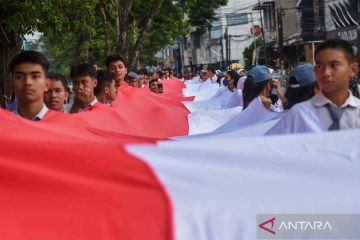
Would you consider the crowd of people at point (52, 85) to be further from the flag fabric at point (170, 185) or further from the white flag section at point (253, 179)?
the white flag section at point (253, 179)

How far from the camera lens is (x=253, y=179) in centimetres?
435

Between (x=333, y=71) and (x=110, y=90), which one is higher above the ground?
(x=333, y=71)

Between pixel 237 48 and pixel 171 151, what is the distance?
238 feet

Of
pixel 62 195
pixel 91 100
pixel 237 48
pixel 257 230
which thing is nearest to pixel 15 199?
pixel 62 195

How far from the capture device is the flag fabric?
4.27m

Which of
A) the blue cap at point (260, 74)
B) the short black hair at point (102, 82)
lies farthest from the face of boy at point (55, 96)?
the blue cap at point (260, 74)

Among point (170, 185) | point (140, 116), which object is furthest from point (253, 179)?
point (140, 116)

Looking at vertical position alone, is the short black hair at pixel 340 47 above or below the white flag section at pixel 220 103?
above

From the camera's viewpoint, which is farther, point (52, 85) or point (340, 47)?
point (52, 85)

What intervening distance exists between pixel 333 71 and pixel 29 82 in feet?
6.58

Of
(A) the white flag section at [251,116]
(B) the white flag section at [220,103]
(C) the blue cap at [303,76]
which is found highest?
(C) the blue cap at [303,76]

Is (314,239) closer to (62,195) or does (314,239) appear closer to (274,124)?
(274,124)

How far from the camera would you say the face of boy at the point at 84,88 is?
734 cm

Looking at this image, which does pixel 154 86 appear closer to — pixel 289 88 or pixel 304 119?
pixel 289 88
